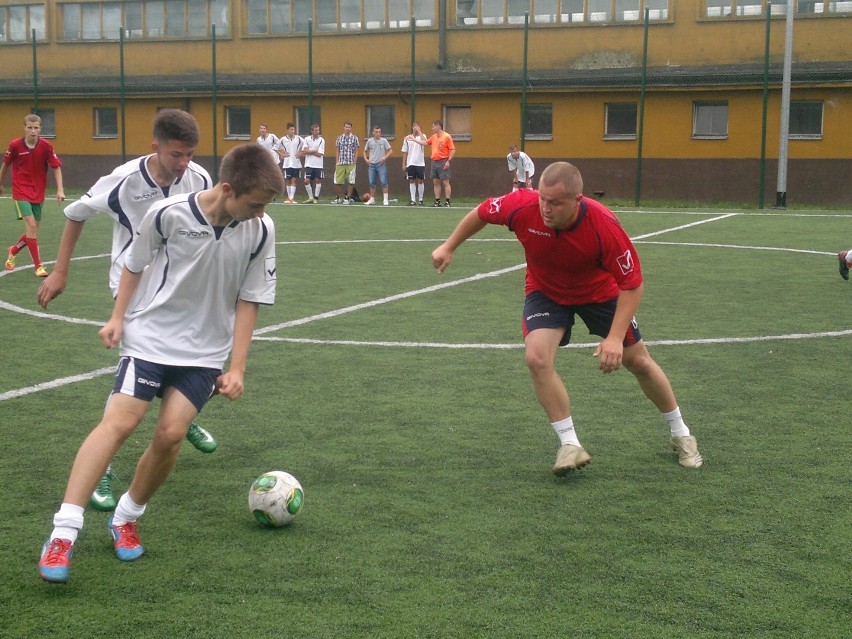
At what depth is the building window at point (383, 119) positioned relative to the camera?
116ft

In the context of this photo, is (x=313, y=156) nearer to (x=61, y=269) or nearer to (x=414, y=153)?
(x=414, y=153)

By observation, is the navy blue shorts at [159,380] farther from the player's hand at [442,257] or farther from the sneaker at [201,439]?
the player's hand at [442,257]

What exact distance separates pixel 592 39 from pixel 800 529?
29914 mm

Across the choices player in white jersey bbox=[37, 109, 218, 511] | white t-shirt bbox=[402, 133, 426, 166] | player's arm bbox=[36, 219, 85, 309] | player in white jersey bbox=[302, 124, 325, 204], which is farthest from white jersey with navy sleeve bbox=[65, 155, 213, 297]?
player in white jersey bbox=[302, 124, 325, 204]

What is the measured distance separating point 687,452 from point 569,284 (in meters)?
1.06

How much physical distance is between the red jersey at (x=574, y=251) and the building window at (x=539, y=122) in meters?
28.5

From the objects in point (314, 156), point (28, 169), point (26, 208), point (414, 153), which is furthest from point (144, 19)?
point (26, 208)

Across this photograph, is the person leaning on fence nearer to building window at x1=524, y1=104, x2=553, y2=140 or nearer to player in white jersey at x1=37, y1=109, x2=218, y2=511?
building window at x1=524, y1=104, x2=553, y2=140

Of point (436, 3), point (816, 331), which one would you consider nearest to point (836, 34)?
point (436, 3)

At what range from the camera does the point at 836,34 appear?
30.7 m

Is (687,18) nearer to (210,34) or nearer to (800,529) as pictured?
(210,34)

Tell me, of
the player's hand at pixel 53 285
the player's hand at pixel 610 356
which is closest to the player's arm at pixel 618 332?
the player's hand at pixel 610 356

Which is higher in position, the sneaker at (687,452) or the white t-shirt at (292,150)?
the white t-shirt at (292,150)

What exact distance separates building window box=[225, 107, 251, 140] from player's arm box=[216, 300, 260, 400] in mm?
33070
